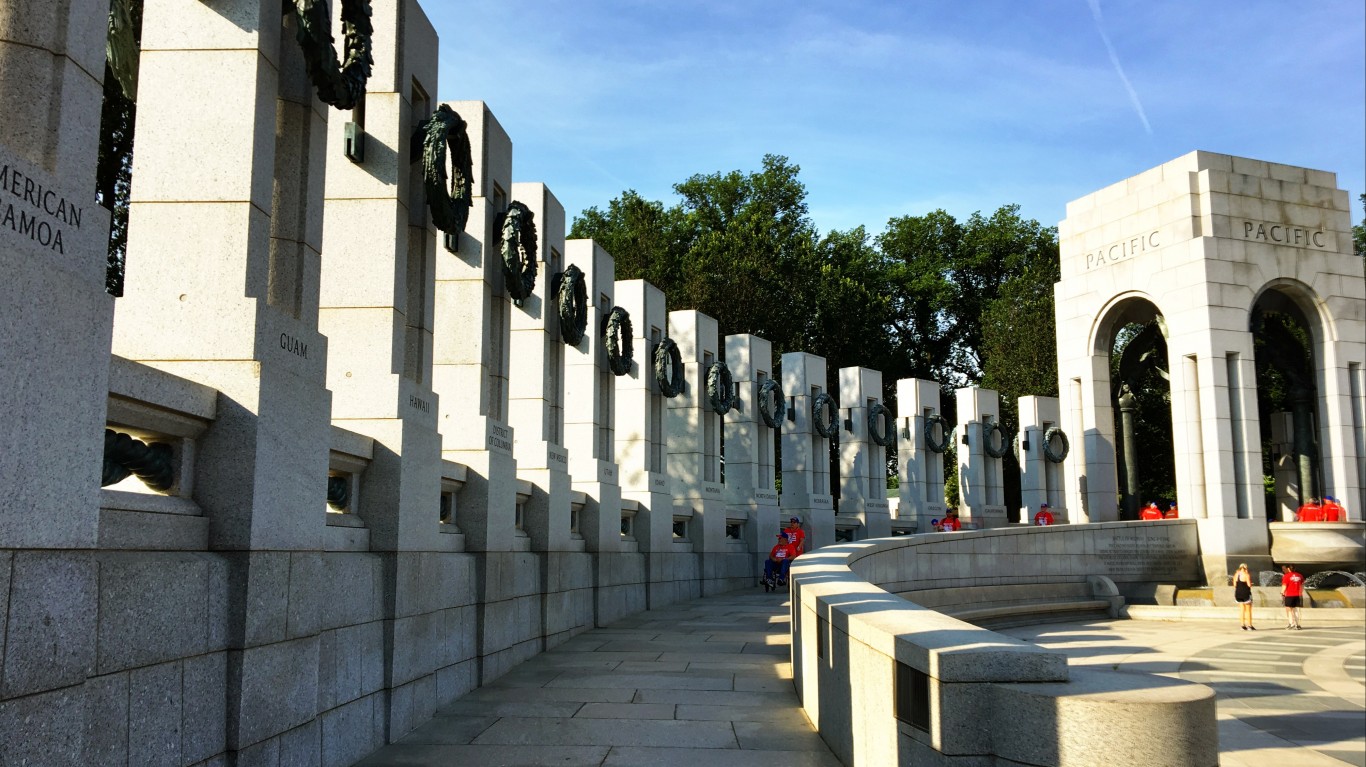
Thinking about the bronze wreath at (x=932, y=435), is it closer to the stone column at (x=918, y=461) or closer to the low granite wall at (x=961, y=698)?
the stone column at (x=918, y=461)

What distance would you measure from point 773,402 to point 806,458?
256cm

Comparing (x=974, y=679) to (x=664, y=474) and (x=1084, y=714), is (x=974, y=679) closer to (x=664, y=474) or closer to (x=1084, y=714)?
(x=1084, y=714)

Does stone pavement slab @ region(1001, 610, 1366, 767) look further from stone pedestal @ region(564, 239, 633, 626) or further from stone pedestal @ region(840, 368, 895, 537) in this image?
stone pedestal @ region(840, 368, 895, 537)

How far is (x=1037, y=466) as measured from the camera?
115ft

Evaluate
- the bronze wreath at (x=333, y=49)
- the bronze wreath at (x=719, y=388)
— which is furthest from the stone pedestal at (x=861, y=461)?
the bronze wreath at (x=333, y=49)

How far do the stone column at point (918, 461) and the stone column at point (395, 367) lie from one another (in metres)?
24.9

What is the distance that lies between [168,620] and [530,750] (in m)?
3.43

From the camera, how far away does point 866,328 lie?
4816 centimetres

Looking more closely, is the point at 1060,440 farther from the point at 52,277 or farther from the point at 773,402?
the point at 52,277

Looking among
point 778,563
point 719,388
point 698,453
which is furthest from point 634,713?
point 719,388

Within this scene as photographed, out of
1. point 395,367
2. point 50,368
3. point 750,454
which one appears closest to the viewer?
point 50,368

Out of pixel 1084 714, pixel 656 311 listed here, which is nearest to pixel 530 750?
pixel 1084 714

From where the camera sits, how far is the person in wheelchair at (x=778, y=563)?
23.5 meters

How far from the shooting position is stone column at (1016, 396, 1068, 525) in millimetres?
35062
